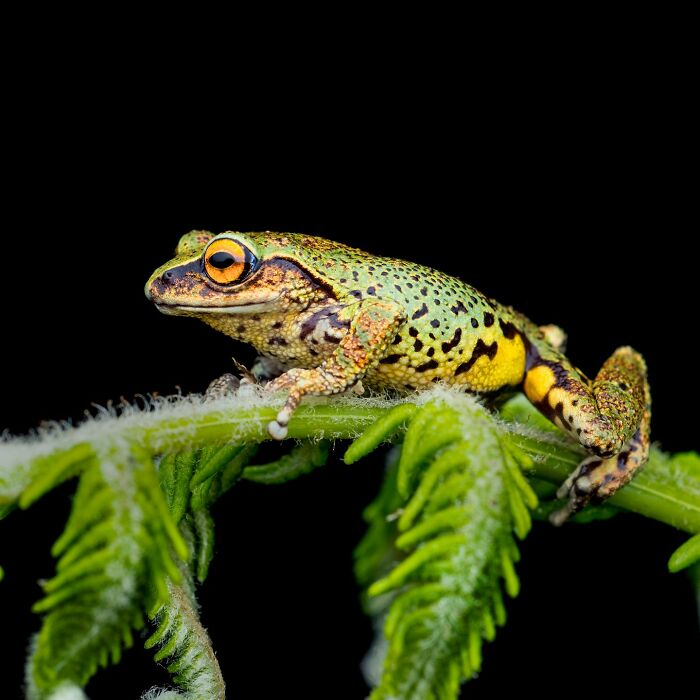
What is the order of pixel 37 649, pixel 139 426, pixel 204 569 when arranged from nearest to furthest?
pixel 37 649, pixel 139 426, pixel 204 569

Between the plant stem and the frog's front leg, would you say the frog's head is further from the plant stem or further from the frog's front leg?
the plant stem

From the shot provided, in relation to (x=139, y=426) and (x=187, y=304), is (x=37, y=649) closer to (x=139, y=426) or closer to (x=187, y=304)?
(x=139, y=426)

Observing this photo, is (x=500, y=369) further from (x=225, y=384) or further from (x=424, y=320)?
(x=225, y=384)

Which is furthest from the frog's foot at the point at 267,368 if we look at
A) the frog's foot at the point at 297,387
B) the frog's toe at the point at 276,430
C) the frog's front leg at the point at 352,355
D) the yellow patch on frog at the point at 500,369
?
the frog's toe at the point at 276,430

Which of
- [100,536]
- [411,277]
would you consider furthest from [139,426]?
[411,277]

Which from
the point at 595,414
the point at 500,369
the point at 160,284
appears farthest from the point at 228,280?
the point at 595,414

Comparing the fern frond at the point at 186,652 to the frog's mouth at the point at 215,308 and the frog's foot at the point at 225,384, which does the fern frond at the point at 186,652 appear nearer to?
the frog's foot at the point at 225,384

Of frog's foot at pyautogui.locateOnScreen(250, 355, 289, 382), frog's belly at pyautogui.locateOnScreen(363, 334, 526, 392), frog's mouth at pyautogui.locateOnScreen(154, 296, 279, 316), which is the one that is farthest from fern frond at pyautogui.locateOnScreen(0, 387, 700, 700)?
frog's foot at pyautogui.locateOnScreen(250, 355, 289, 382)
